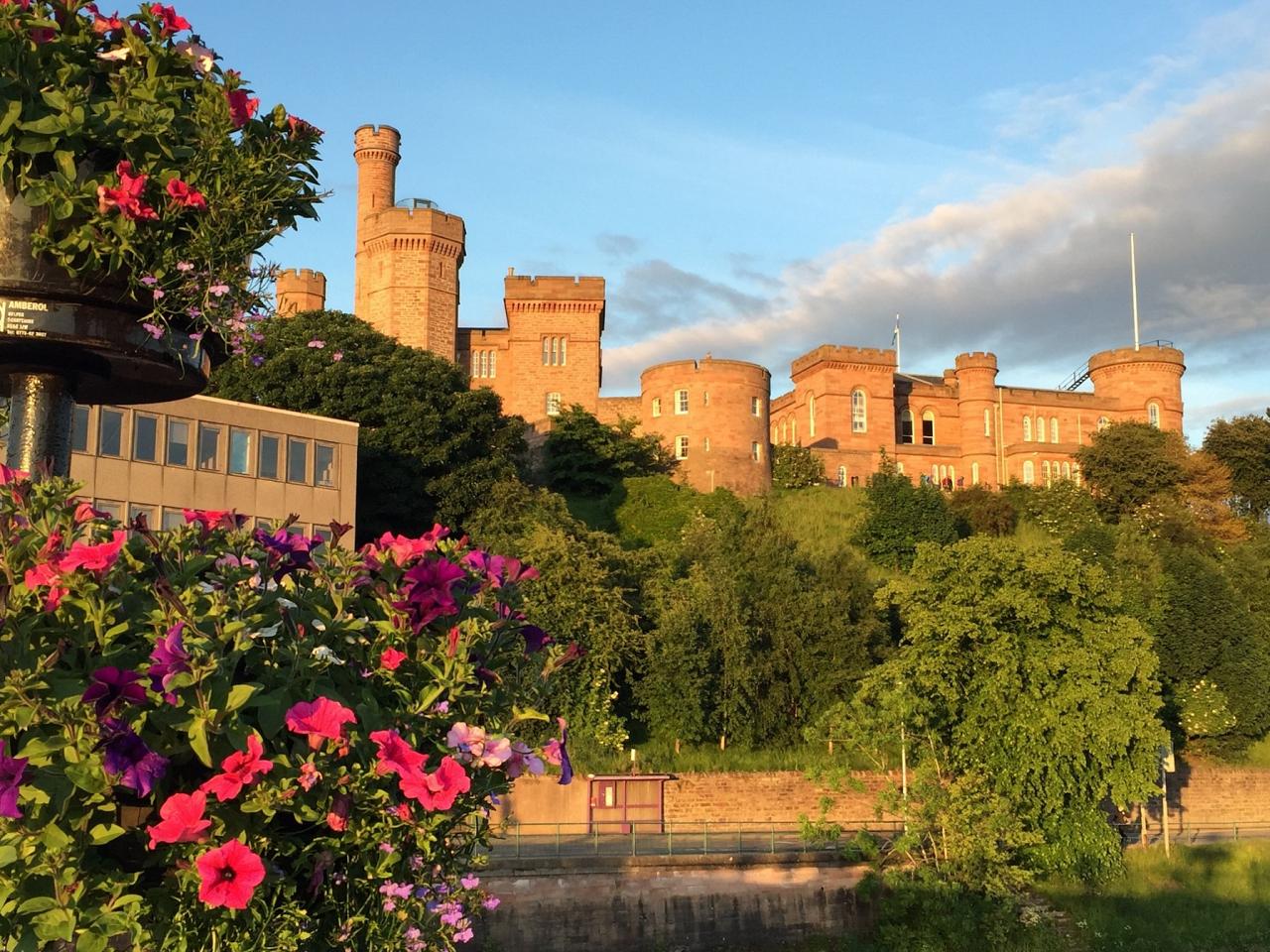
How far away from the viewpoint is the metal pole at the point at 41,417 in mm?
6273

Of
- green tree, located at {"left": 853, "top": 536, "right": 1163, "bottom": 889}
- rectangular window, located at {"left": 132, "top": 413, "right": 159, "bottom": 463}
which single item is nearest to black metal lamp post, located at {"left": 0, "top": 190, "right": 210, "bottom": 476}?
green tree, located at {"left": 853, "top": 536, "right": 1163, "bottom": 889}

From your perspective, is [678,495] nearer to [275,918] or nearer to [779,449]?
[779,449]

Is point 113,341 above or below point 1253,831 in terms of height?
above

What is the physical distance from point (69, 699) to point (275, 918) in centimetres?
120

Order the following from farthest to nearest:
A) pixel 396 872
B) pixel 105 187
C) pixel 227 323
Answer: pixel 227 323
pixel 105 187
pixel 396 872

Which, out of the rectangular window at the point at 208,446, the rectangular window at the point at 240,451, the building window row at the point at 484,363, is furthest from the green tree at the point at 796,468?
the rectangular window at the point at 208,446

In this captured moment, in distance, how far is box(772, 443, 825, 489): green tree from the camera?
233 feet

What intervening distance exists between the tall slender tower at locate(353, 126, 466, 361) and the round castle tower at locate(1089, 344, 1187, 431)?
4232cm

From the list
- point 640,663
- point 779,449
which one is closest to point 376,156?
point 779,449

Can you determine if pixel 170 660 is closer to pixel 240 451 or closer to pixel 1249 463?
pixel 240 451

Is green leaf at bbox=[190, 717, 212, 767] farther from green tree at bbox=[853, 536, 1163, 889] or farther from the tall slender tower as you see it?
the tall slender tower

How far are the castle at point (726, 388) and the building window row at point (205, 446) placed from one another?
96.9ft

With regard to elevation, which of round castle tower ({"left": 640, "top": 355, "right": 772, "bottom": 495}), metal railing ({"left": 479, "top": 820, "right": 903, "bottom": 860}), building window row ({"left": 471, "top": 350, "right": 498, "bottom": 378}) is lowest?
metal railing ({"left": 479, "top": 820, "right": 903, "bottom": 860})

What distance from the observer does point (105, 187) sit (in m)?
5.42
